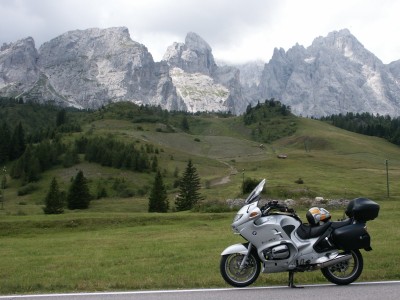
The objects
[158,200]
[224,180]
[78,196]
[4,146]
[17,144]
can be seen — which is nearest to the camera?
[158,200]

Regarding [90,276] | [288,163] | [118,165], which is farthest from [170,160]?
[90,276]

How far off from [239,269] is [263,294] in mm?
1528

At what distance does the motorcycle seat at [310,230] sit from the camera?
13055 mm

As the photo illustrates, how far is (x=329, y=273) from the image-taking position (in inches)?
509

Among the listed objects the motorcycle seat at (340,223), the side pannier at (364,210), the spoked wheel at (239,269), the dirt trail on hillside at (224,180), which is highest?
the dirt trail on hillside at (224,180)

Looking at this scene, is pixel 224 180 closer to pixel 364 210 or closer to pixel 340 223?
pixel 340 223

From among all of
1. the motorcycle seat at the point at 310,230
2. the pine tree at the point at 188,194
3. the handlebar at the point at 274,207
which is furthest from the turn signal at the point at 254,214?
the pine tree at the point at 188,194

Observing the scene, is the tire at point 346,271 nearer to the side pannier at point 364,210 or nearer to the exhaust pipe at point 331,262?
the exhaust pipe at point 331,262

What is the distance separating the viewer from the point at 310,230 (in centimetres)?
1318

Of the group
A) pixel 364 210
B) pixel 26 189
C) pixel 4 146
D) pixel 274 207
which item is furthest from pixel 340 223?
pixel 4 146

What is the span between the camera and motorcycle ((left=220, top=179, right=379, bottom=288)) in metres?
12.8

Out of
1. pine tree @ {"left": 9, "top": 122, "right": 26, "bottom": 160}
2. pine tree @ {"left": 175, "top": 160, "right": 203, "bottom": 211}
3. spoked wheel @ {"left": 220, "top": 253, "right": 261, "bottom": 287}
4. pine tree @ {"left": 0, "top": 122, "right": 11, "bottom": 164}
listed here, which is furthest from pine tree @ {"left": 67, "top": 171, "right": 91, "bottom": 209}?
spoked wheel @ {"left": 220, "top": 253, "right": 261, "bottom": 287}

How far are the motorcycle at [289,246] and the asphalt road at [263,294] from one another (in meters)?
0.63

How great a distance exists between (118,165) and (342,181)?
79.7 meters
